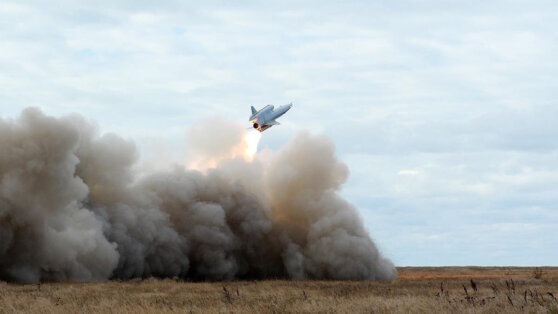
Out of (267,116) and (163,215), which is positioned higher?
(267,116)

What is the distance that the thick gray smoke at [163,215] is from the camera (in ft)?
173

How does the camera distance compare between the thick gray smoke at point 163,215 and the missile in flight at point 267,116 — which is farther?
the missile in flight at point 267,116

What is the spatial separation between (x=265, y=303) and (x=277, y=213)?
148 ft

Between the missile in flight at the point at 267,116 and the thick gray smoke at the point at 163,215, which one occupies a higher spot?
the missile in flight at the point at 267,116

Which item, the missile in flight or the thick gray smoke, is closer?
the thick gray smoke

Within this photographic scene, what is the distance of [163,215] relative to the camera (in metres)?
64.7

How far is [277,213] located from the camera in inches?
2857

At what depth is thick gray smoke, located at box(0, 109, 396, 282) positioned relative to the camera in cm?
5259

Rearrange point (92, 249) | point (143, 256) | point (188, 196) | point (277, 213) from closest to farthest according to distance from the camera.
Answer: point (92, 249), point (143, 256), point (188, 196), point (277, 213)

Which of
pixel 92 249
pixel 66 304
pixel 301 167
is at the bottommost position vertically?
pixel 66 304

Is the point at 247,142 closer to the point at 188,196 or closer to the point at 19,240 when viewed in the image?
the point at 188,196

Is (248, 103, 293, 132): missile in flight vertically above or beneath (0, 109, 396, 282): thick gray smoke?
above

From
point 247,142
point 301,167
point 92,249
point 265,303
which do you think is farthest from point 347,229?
point 265,303

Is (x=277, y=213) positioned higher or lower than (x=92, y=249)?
higher
